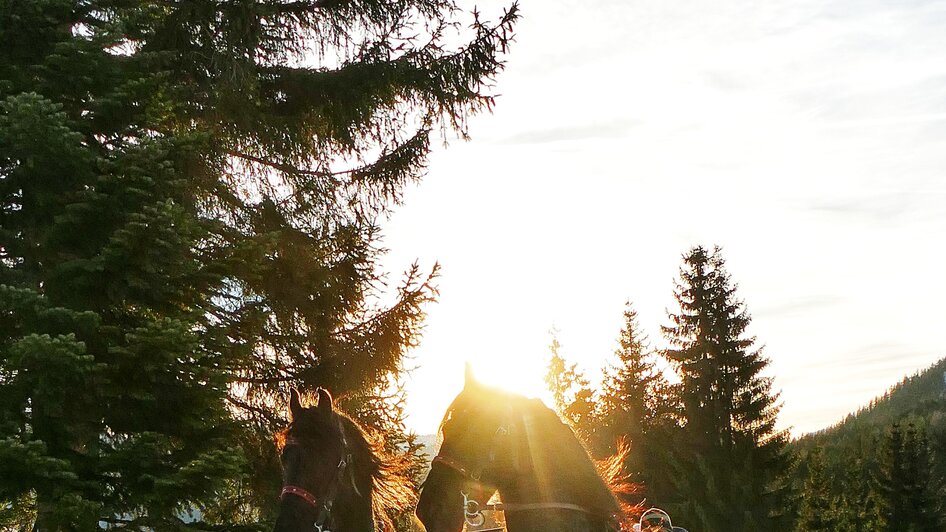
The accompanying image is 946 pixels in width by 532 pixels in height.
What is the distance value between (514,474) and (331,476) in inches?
64.2

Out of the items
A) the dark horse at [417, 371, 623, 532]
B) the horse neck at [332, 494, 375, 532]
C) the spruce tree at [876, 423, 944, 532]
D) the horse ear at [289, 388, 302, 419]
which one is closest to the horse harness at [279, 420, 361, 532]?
the horse neck at [332, 494, 375, 532]

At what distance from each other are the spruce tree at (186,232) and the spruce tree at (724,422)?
2866 cm

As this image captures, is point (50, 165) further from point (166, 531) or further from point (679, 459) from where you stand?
point (679, 459)

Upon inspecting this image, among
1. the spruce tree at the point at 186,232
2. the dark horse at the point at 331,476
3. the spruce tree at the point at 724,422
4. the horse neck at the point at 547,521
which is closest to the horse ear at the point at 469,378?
the horse neck at the point at 547,521

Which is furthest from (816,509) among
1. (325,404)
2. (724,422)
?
(325,404)

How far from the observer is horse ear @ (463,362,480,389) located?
4.99 metres

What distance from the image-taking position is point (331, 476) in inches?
224

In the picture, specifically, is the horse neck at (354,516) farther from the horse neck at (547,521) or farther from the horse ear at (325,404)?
the horse neck at (547,521)

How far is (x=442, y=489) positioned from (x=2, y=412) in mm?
3844

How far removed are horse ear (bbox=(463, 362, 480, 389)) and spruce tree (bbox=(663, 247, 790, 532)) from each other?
32.1 m

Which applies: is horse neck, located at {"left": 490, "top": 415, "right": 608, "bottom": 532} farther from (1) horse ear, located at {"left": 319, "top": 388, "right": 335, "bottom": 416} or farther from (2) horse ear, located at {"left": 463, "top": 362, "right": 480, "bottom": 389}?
(1) horse ear, located at {"left": 319, "top": 388, "right": 335, "bottom": 416}

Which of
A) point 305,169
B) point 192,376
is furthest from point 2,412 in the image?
point 305,169

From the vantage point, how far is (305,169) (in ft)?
32.1

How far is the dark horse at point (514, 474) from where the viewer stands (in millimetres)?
4621
